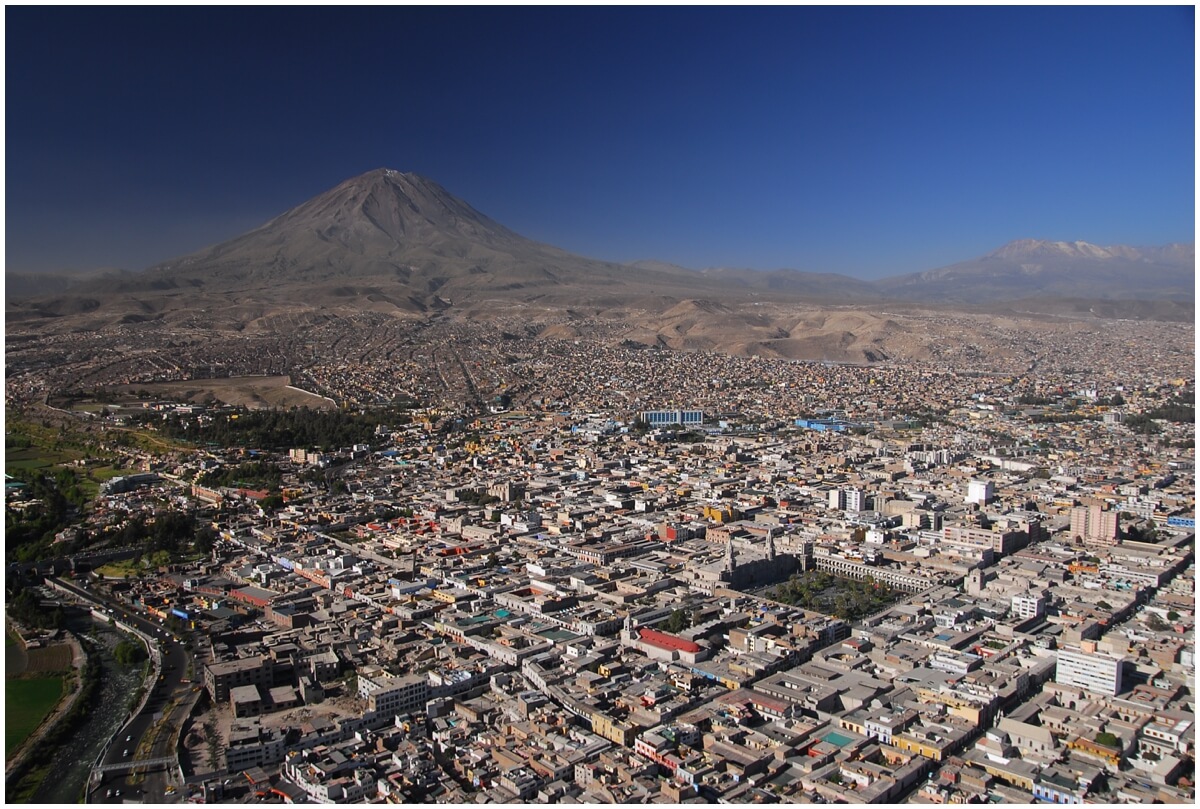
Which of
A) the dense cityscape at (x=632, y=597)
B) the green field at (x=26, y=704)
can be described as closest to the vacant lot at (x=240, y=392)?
the dense cityscape at (x=632, y=597)

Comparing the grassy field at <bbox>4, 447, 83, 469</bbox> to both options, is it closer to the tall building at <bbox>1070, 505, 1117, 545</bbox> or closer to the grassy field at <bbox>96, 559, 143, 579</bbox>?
the grassy field at <bbox>96, 559, 143, 579</bbox>

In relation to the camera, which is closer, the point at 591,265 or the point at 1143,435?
the point at 1143,435

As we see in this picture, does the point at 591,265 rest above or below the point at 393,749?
above

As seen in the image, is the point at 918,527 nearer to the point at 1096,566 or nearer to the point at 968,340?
the point at 1096,566

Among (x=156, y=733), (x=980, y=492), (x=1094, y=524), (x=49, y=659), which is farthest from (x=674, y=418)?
(x=156, y=733)

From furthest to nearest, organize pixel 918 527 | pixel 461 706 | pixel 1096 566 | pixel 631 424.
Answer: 1. pixel 631 424
2. pixel 918 527
3. pixel 1096 566
4. pixel 461 706

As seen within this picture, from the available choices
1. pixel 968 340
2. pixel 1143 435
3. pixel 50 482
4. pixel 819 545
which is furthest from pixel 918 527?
pixel 968 340

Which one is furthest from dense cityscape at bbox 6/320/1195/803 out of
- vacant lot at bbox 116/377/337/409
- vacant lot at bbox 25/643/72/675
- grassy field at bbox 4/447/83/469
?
vacant lot at bbox 116/377/337/409
